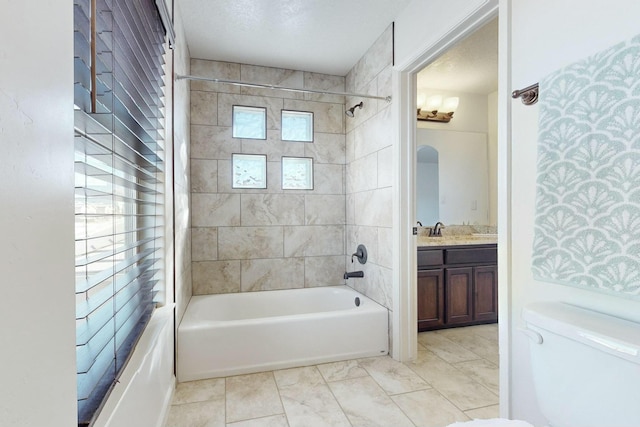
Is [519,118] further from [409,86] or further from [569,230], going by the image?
[409,86]

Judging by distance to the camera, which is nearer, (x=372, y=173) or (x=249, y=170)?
(x=372, y=173)

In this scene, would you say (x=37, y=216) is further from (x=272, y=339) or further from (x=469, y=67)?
(x=469, y=67)

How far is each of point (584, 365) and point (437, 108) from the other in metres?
3.03

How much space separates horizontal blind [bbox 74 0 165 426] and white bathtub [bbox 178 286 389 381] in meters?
0.65

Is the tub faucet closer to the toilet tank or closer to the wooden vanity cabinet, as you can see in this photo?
the wooden vanity cabinet

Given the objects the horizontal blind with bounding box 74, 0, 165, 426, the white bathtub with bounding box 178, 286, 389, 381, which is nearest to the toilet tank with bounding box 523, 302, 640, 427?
the horizontal blind with bounding box 74, 0, 165, 426

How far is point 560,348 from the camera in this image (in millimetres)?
1007

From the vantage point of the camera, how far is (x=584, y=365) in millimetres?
939

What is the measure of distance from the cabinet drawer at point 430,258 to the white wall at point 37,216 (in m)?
2.61

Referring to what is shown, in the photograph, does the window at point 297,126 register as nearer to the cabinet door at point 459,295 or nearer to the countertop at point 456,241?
the countertop at point 456,241

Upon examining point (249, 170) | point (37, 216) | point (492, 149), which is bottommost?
point (37, 216)

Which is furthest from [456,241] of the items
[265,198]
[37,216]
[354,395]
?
[37,216]

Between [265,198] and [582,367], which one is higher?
[265,198]

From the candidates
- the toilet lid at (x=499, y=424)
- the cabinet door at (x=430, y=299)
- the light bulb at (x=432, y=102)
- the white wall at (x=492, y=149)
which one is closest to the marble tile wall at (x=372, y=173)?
the cabinet door at (x=430, y=299)
